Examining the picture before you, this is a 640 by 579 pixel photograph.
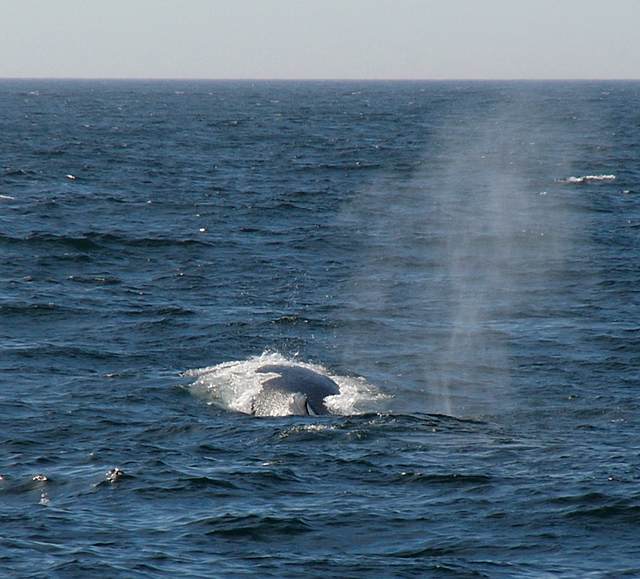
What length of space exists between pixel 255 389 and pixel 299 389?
4.49 ft

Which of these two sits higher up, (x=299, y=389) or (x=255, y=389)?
(x=299, y=389)

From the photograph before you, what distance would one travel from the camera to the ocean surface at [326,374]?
26109 mm

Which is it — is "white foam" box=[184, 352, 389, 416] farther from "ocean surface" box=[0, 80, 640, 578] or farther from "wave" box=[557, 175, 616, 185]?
"wave" box=[557, 175, 616, 185]

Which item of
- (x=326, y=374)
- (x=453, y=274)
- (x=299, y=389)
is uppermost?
(x=453, y=274)

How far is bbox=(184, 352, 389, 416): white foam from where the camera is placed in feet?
118

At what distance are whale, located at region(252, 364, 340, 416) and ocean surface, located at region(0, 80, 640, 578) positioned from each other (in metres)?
0.55

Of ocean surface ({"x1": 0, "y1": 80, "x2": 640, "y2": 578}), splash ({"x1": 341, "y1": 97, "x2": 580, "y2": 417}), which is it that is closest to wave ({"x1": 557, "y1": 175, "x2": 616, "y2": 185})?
splash ({"x1": 341, "y1": 97, "x2": 580, "y2": 417})

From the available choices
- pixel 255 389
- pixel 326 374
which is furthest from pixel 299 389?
pixel 326 374

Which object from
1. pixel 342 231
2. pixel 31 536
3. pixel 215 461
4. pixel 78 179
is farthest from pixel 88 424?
pixel 78 179

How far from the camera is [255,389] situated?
37.2 m

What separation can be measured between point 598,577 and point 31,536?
1129 cm

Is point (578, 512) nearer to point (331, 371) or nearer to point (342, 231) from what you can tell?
point (331, 371)

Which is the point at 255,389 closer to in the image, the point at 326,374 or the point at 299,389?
the point at 299,389

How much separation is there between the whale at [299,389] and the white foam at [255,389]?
15 centimetres
